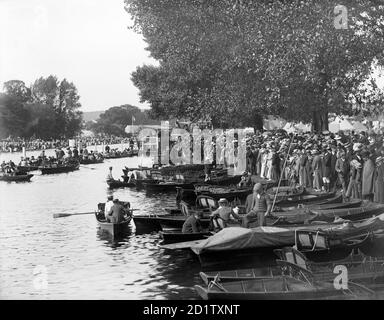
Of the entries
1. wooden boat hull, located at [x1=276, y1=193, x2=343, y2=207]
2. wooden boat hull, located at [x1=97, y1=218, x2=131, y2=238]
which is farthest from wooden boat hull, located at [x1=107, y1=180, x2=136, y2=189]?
wooden boat hull, located at [x1=276, y1=193, x2=343, y2=207]

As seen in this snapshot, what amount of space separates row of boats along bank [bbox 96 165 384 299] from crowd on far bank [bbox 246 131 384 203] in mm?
866

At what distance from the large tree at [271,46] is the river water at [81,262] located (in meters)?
9.18

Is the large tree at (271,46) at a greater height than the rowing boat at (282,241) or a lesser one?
greater

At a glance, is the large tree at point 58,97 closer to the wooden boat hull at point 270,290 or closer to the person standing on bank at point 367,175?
the person standing on bank at point 367,175

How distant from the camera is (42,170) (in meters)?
68.9

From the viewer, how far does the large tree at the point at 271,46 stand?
28219 millimetres

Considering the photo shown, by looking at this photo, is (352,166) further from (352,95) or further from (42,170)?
(42,170)

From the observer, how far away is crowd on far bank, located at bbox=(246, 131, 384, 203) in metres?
24.7

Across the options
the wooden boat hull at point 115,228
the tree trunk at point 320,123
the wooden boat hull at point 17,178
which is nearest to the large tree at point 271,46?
the tree trunk at point 320,123

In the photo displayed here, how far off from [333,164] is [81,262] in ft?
41.5

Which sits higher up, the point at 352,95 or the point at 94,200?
the point at 352,95

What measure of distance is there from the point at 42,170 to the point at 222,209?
1958 inches

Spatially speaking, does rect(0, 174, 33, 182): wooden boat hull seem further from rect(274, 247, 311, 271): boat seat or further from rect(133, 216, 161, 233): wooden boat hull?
rect(274, 247, 311, 271): boat seat
